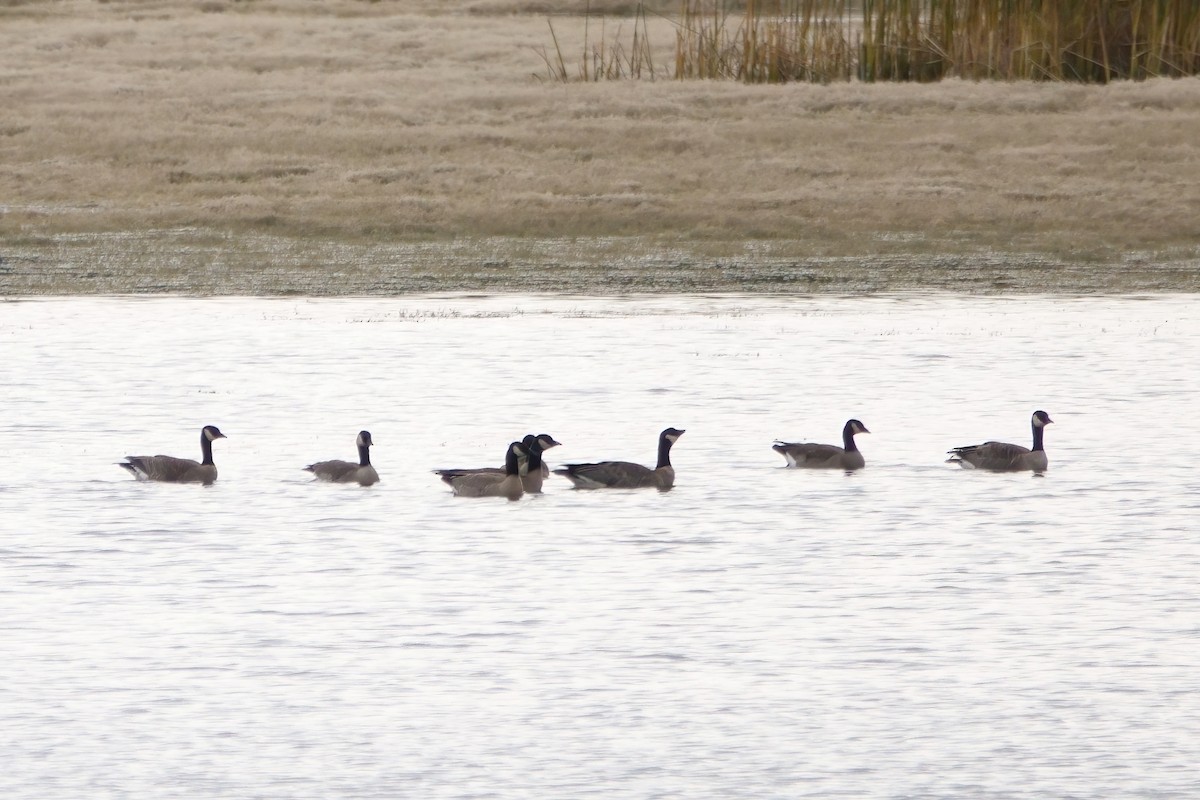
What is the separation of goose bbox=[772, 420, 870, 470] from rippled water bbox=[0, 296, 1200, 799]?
100 mm

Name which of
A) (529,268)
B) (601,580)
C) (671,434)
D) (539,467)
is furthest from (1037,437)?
(529,268)

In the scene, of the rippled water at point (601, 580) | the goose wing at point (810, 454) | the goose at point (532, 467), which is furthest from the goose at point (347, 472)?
the goose wing at point (810, 454)

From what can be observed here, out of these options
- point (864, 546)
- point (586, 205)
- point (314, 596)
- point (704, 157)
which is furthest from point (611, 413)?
point (704, 157)

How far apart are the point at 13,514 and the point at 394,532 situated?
196 centimetres

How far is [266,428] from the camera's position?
527 inches

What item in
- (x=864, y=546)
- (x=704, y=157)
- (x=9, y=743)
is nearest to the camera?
(x=9, y=743)

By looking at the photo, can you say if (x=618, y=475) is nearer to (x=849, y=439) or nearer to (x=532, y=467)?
(x=532, y=467)

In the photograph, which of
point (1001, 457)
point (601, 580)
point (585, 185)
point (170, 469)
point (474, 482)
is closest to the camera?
point (601, 580)

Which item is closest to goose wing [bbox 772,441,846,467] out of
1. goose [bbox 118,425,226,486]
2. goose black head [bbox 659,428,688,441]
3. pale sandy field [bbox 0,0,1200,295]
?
goose black head [bbox 659,428,688,441]

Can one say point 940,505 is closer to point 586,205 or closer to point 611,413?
point 611,413

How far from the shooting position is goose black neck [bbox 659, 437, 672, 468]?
11.5 metres

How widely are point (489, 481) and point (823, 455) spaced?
194cm

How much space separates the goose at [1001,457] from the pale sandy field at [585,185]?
8.57 meters

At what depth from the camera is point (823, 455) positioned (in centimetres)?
1170
